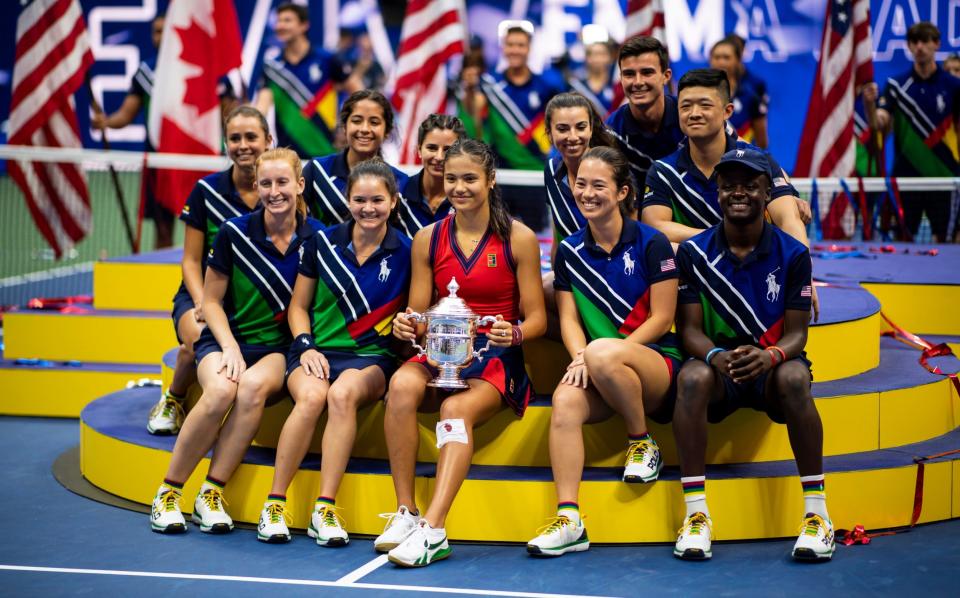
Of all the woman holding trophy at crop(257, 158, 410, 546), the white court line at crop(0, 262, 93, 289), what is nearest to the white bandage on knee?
the woman holding trophy at crop(257, 158, 410, 546)

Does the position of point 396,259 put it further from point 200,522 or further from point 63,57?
point 63,57

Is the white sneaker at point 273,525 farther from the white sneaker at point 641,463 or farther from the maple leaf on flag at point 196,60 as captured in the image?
the maple leaf on flag at point 196,60

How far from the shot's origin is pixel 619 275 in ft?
17.8

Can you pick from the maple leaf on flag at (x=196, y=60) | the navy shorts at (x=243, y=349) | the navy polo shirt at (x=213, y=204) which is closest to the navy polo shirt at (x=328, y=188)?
the navy polo shirt at (x=213, y=204)

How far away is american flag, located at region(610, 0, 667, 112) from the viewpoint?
34.1 ft

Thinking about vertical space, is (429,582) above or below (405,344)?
below

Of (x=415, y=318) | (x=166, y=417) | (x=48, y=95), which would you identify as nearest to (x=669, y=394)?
(x=415, y=318)

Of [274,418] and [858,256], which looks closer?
[274,418]

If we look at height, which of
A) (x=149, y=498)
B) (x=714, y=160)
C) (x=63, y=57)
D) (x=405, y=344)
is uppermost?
(x=63, y=57)

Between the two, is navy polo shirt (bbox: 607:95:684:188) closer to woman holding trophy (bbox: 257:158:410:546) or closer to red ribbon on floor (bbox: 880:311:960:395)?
woman holding trophy (bbox: 257:158:410:546)

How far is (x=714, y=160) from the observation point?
5.78 m

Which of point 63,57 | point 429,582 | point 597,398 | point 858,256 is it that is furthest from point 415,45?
point 429,582

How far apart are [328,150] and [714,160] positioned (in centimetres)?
600

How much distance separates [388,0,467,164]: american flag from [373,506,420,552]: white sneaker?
617 cm
